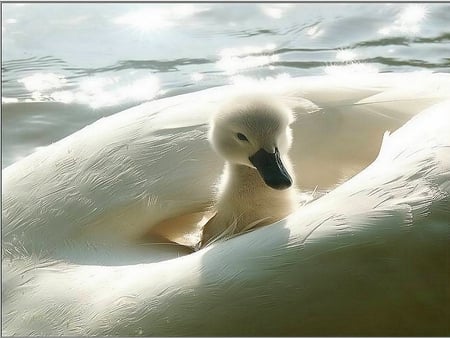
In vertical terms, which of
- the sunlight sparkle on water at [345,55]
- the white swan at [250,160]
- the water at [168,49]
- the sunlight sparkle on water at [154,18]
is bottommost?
the sunlight sparkle on water at [345,55]

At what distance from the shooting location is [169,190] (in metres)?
1.72

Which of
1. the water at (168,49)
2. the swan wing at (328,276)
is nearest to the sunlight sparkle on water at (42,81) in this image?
the water at (168,49)

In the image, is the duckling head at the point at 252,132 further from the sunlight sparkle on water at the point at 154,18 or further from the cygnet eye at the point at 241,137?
the sunlight sparkle on water at the point at 154,18

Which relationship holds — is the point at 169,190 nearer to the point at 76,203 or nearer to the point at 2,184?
the point at 76,203

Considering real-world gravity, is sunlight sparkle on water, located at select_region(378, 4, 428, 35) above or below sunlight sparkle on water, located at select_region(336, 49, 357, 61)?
above

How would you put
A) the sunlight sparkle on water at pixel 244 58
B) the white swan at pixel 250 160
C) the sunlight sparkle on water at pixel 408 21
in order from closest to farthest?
the white swan at pixel 250 160, the sunlight sparkle on water at pixel 244 58, the sunlight sparkle on water at pixel 408 21

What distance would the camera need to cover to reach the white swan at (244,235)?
1.28m

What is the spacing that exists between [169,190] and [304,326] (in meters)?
0.52

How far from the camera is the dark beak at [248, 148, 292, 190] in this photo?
1.64 meters

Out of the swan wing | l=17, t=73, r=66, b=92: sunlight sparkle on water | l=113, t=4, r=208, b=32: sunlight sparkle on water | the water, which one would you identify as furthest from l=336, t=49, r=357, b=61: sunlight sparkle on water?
the swan wing

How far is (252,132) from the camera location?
1806 mm

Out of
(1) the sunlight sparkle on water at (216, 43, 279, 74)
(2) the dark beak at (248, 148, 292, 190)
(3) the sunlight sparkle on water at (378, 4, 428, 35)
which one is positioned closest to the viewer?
(2) the dark beak at (248, 148, 292, 190)

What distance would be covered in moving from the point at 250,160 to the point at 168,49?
5.37ft

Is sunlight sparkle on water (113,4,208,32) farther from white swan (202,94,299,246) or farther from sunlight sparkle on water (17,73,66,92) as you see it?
white swan (202,94,299,246)
